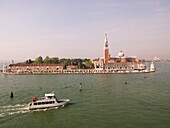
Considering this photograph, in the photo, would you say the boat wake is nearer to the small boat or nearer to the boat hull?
Result: the boat hull

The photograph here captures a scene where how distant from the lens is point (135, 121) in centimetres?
2008

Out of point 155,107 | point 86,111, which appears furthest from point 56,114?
point 155,107

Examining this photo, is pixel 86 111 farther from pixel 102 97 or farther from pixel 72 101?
pixel 102 97

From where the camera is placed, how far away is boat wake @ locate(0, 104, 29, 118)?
74.0ft

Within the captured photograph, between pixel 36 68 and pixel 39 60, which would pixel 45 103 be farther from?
pixel 39 60

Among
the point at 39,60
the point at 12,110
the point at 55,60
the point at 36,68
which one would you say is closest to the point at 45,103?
the point at 12,110

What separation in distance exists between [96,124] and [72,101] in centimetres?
970

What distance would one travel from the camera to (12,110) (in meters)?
23.7

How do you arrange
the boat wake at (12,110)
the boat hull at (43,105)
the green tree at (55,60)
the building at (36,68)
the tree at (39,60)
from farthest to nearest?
1. the green tree at (55,60)
2. the tree at (39,60)
3. the building at (36,68)
4. the boat hull at (43,105)
5. the boat wake at (12,110)

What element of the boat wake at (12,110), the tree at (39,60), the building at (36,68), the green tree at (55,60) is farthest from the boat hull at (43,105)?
the tree at (39,60)

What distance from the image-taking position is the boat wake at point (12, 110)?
2256 cm

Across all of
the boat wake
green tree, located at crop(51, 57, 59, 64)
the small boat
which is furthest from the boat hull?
green tree, located at crop(51, 57, 59, 64)

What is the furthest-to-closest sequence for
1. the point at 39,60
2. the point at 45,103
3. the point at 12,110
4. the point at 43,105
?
the point at 39,60 → the point at 45,103 → the point at 43,105 → the point at 12,110

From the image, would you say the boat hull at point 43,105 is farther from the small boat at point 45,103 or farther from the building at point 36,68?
the building at point 36,68
